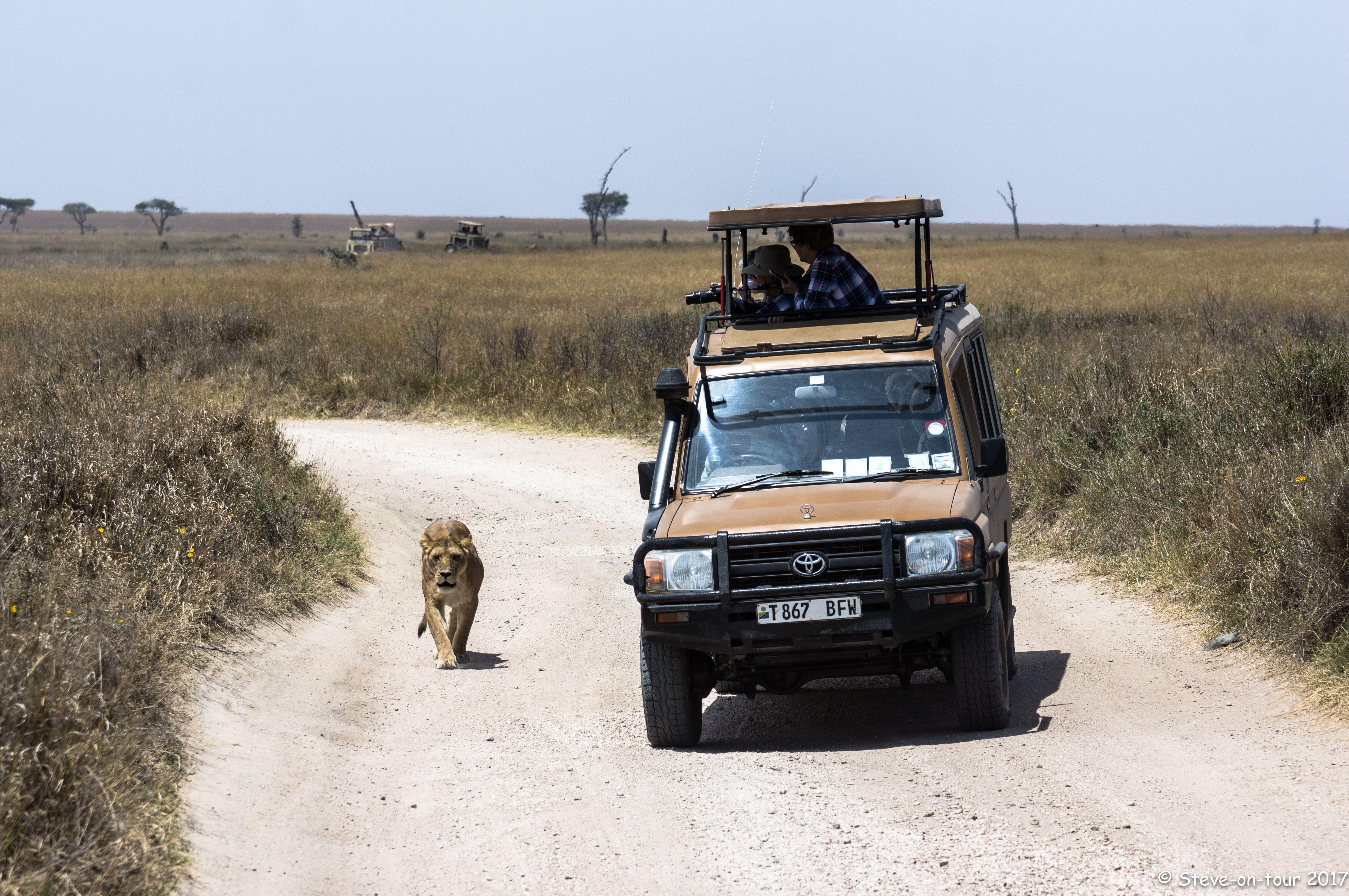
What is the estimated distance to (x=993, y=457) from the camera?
6004mm

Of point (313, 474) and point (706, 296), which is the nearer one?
point (706, 296)

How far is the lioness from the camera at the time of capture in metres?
7.82

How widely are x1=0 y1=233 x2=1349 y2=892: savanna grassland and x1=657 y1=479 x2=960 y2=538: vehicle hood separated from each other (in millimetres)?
2039

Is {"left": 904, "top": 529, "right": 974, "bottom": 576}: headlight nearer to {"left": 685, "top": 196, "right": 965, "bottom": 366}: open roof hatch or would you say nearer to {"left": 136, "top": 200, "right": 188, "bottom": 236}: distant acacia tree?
{"left": 685, "top": 196, "right": 965, "bottom": 366}: open roof hatch

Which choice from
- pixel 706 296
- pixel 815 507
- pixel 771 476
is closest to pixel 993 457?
pixel 815 507

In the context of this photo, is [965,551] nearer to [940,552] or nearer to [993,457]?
[940,552]

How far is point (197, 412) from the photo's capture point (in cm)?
1055

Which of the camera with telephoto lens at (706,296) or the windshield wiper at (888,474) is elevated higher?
the camera with telephoto lens at (706,296)

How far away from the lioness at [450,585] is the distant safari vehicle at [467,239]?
5948cm

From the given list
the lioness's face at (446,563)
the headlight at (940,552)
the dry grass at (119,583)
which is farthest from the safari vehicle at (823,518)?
the dry grass at (119,583)

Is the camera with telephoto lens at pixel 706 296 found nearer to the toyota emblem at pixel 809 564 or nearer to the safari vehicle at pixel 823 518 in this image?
the safari vehicle at pixel 823 518

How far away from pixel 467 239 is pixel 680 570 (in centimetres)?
6503

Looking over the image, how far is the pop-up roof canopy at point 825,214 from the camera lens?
7160 mm

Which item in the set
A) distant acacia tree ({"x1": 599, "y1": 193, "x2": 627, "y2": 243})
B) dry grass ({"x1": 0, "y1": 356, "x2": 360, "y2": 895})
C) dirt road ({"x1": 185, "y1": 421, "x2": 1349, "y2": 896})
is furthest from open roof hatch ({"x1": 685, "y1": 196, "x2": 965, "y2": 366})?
distant acacia tree ({"x1": 599, "y1": 193, "x2": 627, "y2": 243})
